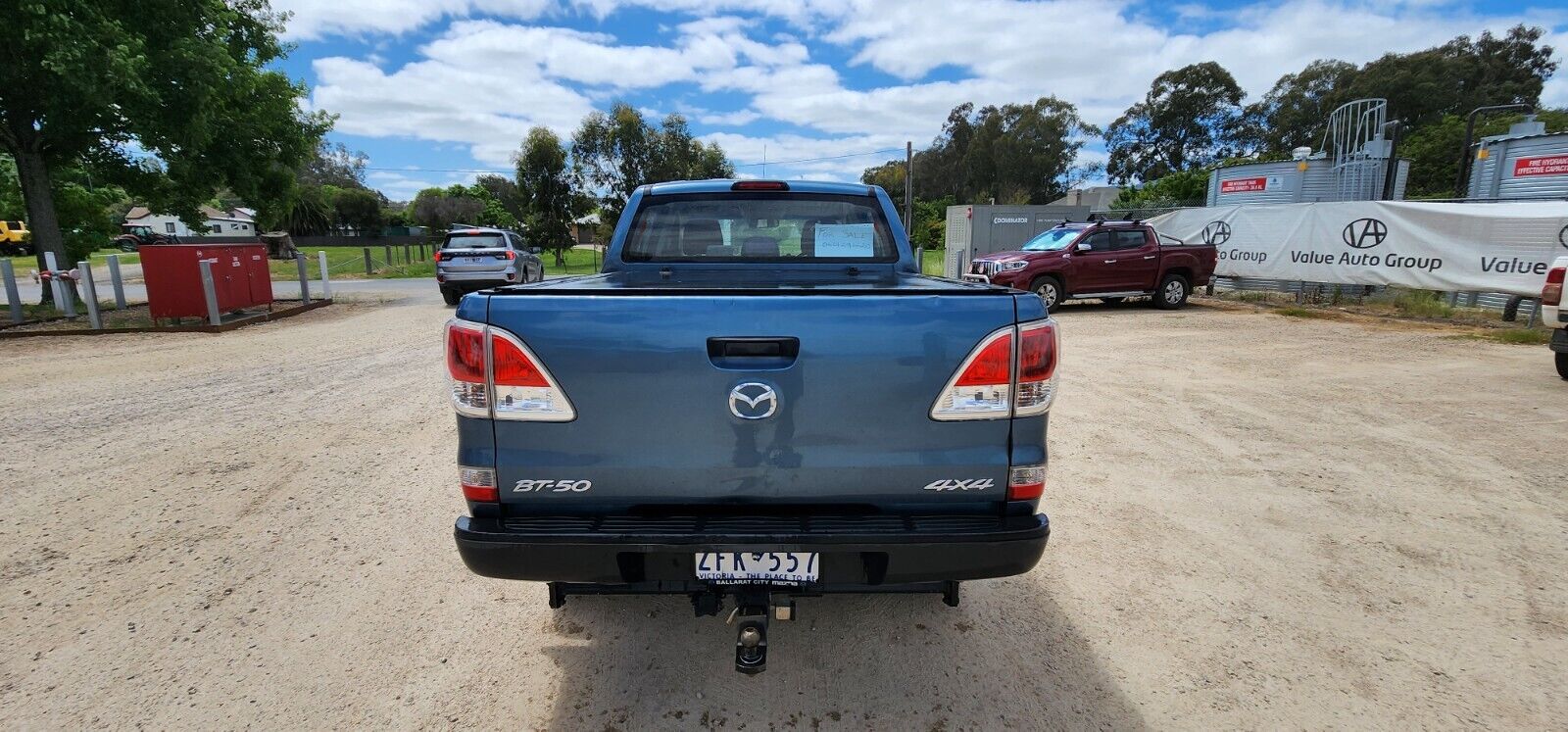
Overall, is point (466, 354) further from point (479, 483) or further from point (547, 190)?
point (547, 190)

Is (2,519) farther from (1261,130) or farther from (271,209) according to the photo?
(1261,130)

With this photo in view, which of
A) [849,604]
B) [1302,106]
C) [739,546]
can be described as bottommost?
[849,604]

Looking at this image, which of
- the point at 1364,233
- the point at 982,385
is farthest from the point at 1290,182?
the point at 982,385

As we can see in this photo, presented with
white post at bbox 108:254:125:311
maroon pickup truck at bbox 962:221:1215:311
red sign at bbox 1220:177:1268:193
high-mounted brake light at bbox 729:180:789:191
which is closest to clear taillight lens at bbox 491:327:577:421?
high-mounted brake light at bbox 729:180:789:191

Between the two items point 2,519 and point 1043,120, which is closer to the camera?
point 2,519

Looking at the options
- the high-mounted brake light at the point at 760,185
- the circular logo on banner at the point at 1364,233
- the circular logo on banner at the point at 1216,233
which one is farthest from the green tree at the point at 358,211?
the high-mounted brake light at the point at 760,185

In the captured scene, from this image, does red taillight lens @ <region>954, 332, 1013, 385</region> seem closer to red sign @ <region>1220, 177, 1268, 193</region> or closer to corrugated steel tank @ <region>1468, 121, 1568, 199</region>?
corrugated steel tank @ <region>1468, 121, 1568, 199</region>

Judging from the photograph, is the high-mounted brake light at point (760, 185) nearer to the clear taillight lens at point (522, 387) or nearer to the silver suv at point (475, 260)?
Result: the clear taillight lens at point (522, 387)

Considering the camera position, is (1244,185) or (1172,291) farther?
(1244,185)

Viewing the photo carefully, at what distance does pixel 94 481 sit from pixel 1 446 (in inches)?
61.1

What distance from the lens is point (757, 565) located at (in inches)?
83.6

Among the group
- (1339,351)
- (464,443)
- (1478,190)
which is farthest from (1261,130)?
(464,443)

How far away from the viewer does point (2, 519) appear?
398cm

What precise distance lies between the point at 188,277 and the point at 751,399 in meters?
13.3
